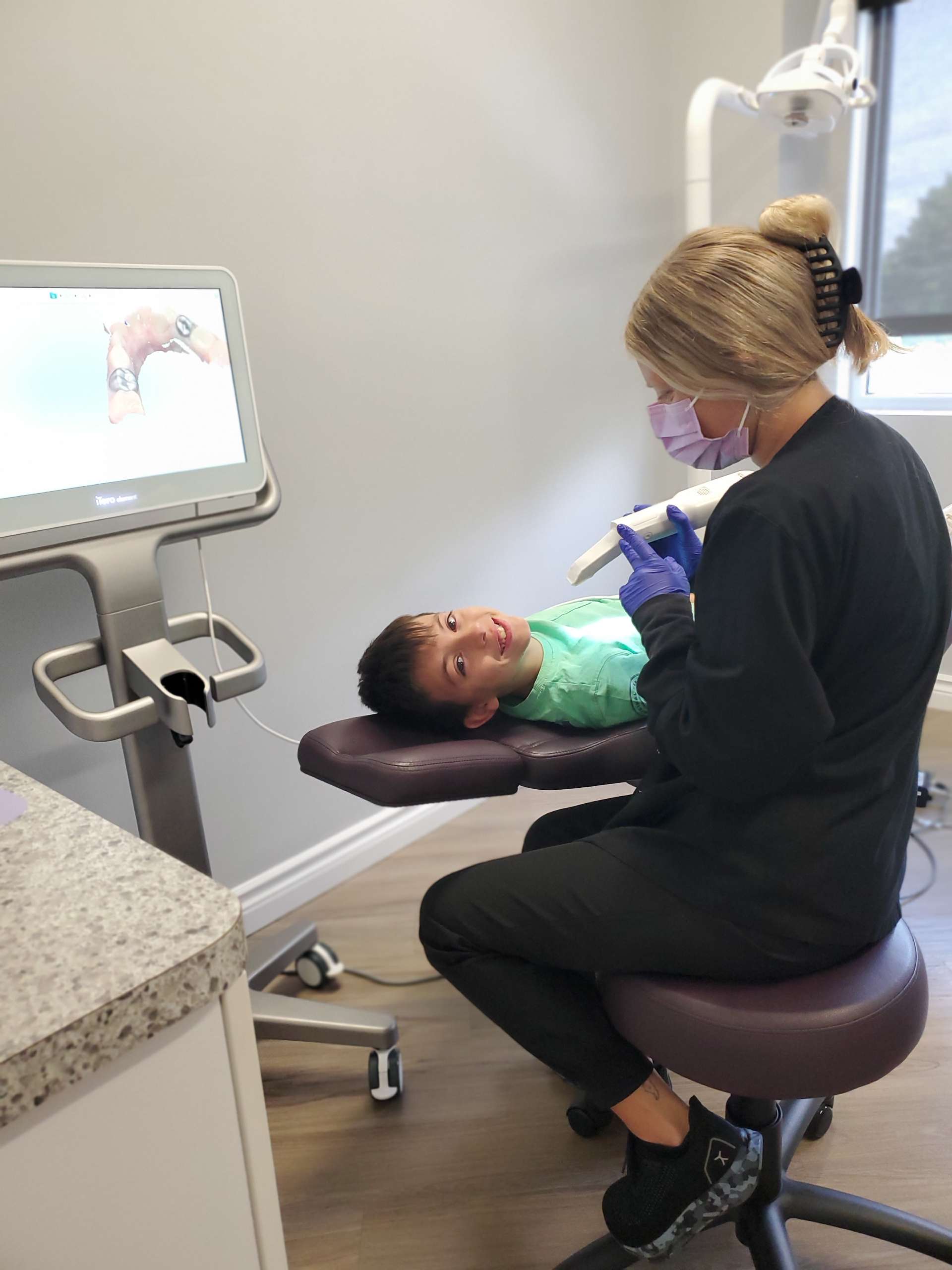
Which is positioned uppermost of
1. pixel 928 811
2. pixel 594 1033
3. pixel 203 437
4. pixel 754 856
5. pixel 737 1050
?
pixel 203 437

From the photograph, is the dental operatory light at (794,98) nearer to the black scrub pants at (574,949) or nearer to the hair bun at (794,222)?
the hair bun at (794,222)

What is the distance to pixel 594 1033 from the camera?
1205 millimetres

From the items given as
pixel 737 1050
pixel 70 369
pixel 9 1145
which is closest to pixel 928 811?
pixel 737 1050

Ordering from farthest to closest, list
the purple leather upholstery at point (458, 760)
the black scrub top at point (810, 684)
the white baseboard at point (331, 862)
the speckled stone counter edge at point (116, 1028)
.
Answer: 1. the white baseboard at point (331, 862)
2. the purple leather upholstery at point (458, 760)
3. the black scrub top at point (810, 684)
4. the speckled stone counter edge at point (116, 1028)

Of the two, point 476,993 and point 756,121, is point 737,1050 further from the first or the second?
point 756,121

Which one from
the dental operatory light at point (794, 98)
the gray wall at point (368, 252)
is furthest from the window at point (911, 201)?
the dental operatory light at point (794, 98)

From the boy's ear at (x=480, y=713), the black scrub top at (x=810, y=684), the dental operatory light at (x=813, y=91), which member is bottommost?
the boy's ear at (x=480, y=713)

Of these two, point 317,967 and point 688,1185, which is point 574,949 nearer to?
point 688,1185

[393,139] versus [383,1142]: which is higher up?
[393,139]

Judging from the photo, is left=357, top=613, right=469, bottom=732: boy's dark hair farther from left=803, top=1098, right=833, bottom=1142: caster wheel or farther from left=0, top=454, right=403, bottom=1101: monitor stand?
left=803, top=1098, right=833, bottom=1142: caster wheel

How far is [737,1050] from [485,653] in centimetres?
72

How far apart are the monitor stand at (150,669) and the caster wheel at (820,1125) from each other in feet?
2.31

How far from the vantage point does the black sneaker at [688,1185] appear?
45.7 inches

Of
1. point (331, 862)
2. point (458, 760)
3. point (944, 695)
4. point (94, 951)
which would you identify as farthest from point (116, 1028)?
point (944, 695)
